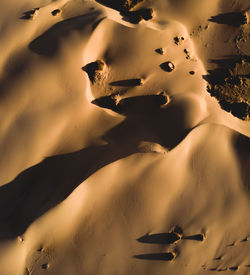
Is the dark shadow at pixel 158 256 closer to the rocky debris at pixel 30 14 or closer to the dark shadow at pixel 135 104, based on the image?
the dark shadow at pixel 135 104

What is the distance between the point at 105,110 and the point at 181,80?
1.33 metres

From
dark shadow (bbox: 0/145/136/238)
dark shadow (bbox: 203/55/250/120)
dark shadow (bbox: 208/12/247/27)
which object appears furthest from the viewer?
dark shadow (bbox: 208/12/247/27)

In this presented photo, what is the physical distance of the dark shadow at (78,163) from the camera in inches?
144

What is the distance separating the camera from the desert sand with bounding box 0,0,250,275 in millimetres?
3723

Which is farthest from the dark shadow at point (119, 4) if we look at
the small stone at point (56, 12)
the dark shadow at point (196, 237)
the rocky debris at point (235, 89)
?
the dark shadow at point (196, 237)

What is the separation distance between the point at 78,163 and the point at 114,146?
2.02 ft

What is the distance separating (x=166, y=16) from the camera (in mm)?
4129

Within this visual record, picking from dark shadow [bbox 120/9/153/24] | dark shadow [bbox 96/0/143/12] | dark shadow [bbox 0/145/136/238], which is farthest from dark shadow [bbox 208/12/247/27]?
dark shadow [bbox 0/145/136/238]

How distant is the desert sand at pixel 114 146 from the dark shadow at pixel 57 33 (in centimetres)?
2

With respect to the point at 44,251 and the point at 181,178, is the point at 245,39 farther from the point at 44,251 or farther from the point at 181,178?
the point at 44,251

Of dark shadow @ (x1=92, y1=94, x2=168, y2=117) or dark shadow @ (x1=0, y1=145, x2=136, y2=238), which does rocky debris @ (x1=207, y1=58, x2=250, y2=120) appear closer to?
dark shadow @ (x1=92, y1=94, x2=168, y2=117)

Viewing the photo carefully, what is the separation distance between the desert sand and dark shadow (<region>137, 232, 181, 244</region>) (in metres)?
0.02

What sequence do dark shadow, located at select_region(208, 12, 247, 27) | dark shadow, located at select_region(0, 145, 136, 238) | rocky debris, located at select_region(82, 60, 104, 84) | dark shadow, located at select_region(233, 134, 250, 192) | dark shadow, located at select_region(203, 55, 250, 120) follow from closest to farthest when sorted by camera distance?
dark shadow, located at select_region(0, 145, 136, 238) < rocky debris, located at select_region(82, 60, 104, 84) < dark shadow, located at select_region(233, 134, 250, 192) < dark shadow, located at select_region(203, 55, 250, 120) < dark shadow, located at select_region(208, 12, 247, 27)

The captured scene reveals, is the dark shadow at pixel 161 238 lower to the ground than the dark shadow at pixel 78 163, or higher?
lower
